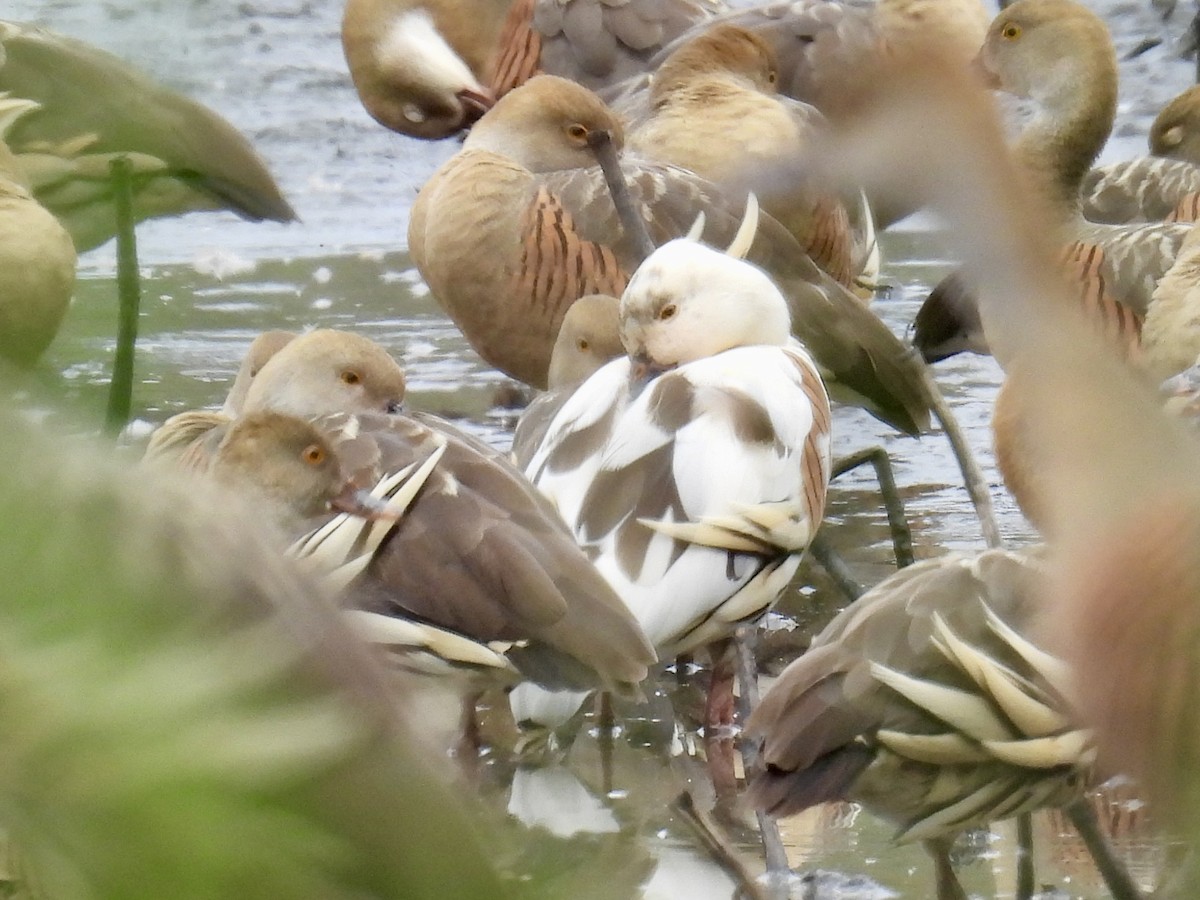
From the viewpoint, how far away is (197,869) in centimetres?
43

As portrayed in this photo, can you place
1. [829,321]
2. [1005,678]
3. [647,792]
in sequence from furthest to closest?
[829,321], [647,792], [1005,678]

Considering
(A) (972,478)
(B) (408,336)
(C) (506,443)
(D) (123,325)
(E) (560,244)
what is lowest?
(B) (408,336)

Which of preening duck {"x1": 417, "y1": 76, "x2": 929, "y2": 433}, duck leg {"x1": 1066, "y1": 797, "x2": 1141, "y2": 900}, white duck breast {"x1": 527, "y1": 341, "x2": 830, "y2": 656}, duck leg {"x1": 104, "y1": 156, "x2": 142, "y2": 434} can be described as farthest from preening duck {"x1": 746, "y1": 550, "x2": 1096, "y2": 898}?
preening duck {"x1": 417, "y1": 76, "x2": 929, "y2": 433}

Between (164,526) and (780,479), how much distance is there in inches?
128

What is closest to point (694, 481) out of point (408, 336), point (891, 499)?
point (891, 499)

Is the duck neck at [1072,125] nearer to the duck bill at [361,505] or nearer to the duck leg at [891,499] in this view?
the duck leg at [891,499]

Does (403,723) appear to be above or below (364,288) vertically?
above

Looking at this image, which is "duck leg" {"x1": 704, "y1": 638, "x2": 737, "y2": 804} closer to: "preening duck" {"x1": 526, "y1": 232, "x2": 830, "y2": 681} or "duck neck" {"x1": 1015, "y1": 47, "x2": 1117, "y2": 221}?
"preening duck" {"x1": 526, "y1": 232, "x2": 830, "y2": 681}

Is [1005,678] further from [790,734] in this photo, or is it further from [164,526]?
[164,526]

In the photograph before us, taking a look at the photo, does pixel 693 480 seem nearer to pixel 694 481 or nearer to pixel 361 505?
pixel 694 481

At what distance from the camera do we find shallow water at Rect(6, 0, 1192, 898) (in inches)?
24.8

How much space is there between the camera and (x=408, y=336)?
7.24m

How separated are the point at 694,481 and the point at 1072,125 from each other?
9.56ft

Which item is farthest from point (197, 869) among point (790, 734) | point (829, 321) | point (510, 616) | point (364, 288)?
point (364, 288)
